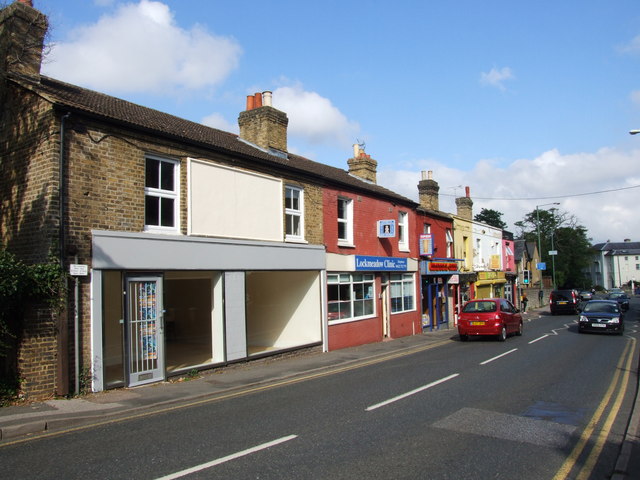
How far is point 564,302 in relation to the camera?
38.4 metres

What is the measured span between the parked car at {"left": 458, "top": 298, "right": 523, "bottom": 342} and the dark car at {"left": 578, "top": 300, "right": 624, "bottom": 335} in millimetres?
4187

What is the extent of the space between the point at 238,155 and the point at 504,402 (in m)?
8.96

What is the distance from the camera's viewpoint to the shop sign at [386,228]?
20.3m

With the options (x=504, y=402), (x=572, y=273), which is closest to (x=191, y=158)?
(x=504, y=402)

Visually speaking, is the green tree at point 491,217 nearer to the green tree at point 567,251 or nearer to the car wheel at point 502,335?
the green tree at point 567,251

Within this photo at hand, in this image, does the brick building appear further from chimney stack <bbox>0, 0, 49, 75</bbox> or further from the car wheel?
the car wheel

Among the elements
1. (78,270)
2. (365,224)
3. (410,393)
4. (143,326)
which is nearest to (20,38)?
(78,270)

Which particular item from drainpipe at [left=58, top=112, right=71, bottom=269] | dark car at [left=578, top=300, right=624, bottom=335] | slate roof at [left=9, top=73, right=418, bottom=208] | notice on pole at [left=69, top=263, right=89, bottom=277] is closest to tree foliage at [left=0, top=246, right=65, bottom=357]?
notice on pole at [left=69, top=263, right=89, bottom=277]

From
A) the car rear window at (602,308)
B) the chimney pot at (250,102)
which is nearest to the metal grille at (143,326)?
the chimney pot at (250,102)

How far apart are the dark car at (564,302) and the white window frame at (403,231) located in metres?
21.8

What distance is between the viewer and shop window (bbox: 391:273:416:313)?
21.5 meters

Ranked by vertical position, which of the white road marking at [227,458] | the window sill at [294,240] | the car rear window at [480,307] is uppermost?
the window sill at [294,240]

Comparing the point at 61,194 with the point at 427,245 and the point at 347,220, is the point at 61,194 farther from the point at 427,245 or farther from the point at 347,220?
the point at 427,245

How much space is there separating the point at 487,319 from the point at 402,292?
4305 millimetres
